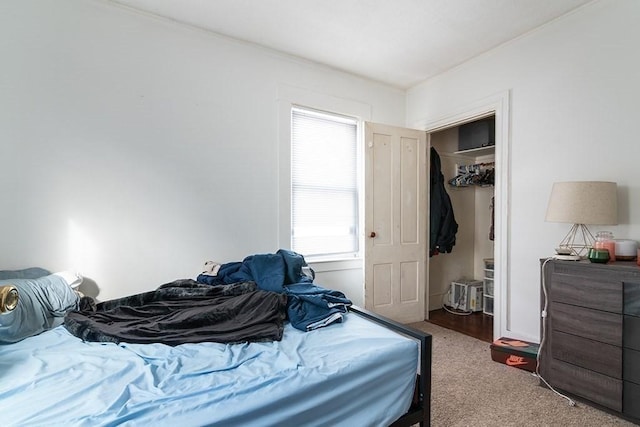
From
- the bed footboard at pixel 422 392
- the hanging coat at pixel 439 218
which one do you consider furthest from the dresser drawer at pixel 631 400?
the hanging coat at pixel 439 218

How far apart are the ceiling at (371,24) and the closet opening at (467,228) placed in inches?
45.4

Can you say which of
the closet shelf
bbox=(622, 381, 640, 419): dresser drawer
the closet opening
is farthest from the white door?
bbox=(622, 381, 640, 419): dresser drawer

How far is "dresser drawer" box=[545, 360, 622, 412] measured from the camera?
72.5 inches

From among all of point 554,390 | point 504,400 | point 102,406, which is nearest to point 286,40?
point 102,406

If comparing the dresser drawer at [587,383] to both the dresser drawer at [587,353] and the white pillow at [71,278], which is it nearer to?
the dresser drawer at [587,353]

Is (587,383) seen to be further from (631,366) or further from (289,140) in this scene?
(289,140)

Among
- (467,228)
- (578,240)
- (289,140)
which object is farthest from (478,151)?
(289,140)

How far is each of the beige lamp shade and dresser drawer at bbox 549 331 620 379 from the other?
758mm

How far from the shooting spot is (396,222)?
11.5ft

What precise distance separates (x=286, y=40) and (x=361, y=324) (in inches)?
97.3

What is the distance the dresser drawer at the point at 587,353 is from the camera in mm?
1848

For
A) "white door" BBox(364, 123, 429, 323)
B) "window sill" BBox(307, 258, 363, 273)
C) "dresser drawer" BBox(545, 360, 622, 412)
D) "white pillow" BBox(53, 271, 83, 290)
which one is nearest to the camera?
"dresser drawer" BBox(545, 360, 622, 412)

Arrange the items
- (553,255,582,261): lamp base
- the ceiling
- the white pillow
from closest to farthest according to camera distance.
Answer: the white pillow
(553,255,582,261): lamp base
the ceiling

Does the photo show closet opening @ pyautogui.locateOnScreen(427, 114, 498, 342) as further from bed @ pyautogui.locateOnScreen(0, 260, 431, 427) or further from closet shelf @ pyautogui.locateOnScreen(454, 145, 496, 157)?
bed @ pyautogui.locateOnScreen(0, 260, 431, 427)
